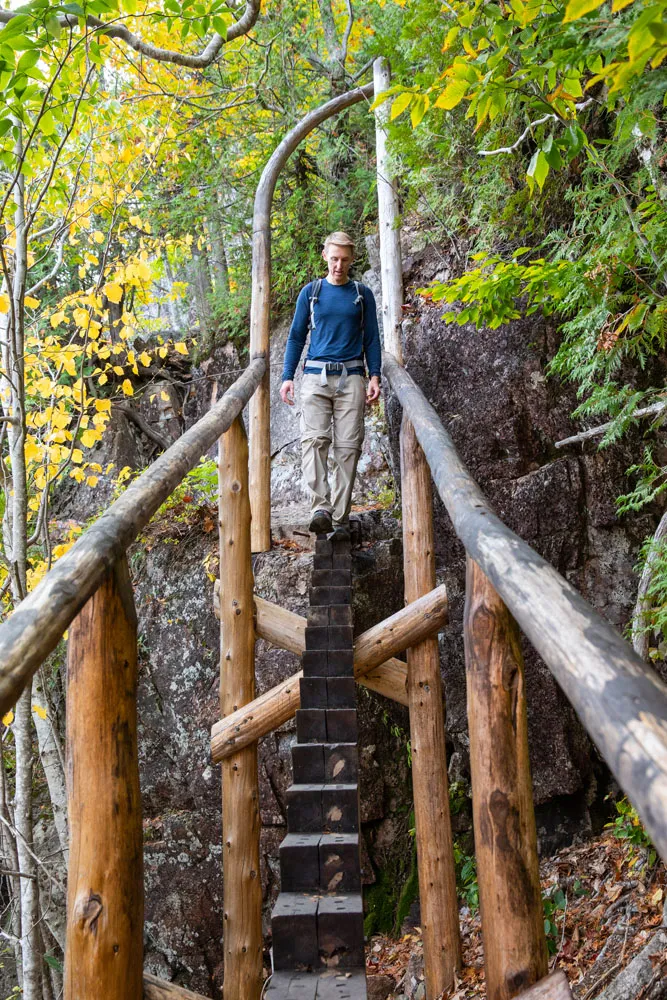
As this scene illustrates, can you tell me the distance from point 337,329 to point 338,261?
1.55 feet

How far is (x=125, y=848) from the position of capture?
1.89 meters

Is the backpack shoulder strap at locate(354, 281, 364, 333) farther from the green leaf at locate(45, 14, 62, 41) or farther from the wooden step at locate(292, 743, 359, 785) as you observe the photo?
the wooden step at locate(292, 743, 359, 785)

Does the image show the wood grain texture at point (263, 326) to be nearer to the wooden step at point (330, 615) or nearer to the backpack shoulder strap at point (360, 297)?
the backpack shoulder strap at point (360, 297)

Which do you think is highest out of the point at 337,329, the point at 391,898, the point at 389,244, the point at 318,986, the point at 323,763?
the point at 389,244

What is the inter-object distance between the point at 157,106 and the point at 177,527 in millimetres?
5211

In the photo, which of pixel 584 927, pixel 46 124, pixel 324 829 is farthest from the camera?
pixel 584 927

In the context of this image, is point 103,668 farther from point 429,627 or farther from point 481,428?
point 481,428

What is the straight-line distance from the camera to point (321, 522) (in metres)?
5.25


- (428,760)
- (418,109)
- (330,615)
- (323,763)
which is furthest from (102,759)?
(428,760)

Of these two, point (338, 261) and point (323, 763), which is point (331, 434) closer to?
point (338, 261)

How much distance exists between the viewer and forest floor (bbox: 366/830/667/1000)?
355 centimetres

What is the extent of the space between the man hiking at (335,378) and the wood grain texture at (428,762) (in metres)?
0.51

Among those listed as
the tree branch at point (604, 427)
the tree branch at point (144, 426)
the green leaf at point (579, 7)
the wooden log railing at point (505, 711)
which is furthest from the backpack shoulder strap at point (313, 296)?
the tree branch at point (144, 426)

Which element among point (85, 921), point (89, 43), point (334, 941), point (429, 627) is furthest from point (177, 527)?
point (85, 921)
